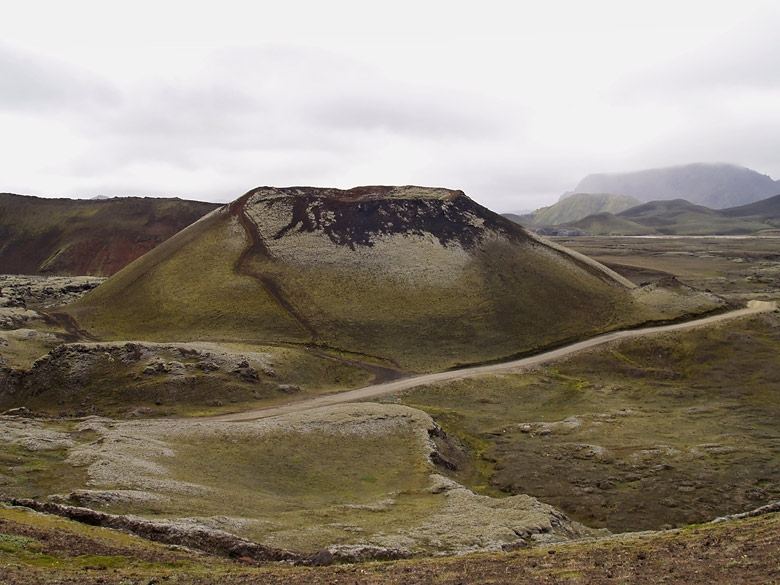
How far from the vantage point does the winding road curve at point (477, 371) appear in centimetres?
7112

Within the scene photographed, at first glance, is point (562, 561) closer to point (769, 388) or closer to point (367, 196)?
point (769, 388)

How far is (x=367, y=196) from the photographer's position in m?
138

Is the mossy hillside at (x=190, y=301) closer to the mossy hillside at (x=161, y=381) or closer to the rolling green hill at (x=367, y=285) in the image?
the rolling green hill at (x=367, y=285)

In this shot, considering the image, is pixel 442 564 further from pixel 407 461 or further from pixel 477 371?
pixel 477 371

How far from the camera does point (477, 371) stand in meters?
89.6

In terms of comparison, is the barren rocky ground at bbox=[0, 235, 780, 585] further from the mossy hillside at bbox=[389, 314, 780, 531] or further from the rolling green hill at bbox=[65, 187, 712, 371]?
the rolling green hill at bbox=[65, 187, 712, 371]

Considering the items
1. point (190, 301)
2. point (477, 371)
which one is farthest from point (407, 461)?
point (190, 301)

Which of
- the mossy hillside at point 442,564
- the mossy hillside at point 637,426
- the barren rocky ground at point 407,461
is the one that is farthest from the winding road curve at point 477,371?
the mossy hillside at point 442,564

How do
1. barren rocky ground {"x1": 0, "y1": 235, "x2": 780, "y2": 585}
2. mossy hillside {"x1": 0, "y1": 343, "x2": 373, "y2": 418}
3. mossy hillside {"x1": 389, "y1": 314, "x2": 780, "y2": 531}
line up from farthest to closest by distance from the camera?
1. mossy hillside {"x1": 0, "y1": 343, "x2": 373, "y2": 418}
2. mossy hillside {"x1": 389, "y1": 314, "x2": 780, "y2": 531}
3. barren rocky ground {"x1": 0, "y1": 235, "x2": 780, "y2": 585}

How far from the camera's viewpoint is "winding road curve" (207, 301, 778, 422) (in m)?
71.1

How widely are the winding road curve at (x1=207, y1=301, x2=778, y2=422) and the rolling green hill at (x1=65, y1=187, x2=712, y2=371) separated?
3674 millimetres

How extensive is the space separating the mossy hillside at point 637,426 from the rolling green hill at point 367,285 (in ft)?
42.8

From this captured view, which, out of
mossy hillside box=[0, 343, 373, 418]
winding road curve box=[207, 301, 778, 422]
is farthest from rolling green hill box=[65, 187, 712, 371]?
mossy hillside box=[0, 343, 373, 418]

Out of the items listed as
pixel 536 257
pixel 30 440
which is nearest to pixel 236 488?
pixel 30 440
